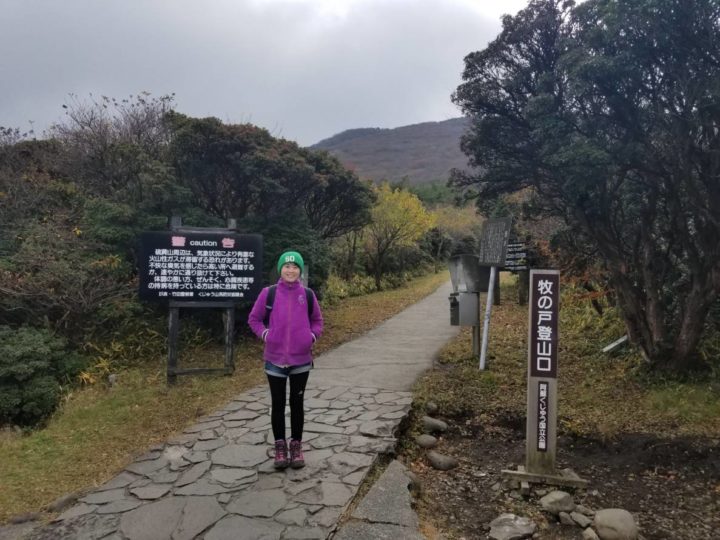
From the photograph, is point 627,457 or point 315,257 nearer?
point 627,457

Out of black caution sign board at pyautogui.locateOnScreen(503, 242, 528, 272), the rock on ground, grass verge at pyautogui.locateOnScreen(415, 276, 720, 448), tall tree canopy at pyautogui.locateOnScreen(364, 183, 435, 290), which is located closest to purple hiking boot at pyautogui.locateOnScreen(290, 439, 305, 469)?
grass verge at pyautogui.locateOnScreen(415, 276, 720, 448)

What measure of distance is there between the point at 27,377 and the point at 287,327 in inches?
172

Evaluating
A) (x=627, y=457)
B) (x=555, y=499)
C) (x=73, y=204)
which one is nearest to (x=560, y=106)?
(x=627, y=457)

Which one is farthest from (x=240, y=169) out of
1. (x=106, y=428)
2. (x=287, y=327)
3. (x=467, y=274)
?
(x=287, y=327)

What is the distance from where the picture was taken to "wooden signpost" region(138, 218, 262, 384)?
6.16 metres

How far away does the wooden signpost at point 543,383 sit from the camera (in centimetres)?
391

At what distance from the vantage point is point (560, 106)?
5.41 m

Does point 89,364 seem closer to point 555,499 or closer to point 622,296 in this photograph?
point 555,499

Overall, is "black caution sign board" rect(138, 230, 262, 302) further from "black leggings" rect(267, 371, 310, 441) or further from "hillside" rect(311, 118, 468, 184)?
"hillside" rect(311, 118, 468, 184)

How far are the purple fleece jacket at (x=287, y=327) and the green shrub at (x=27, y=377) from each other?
391 cm

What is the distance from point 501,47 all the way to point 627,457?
4.60m

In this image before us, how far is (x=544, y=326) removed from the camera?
3934 mm

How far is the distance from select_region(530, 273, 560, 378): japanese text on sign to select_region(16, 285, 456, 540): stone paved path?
143 cm

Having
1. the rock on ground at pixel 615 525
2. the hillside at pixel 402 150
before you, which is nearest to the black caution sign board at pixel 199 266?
the rock on ground at pixel 615 525
